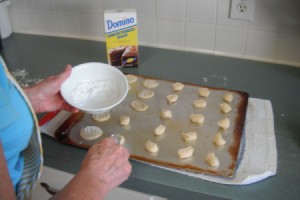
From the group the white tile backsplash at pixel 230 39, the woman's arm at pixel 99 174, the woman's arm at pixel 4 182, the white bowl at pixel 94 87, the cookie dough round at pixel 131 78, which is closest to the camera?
the woman's arm at pixel 4 182

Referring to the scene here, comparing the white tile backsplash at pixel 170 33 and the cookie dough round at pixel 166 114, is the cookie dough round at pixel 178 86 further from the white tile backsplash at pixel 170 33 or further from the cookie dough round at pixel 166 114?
the white tile backsplash at pixel 170 33

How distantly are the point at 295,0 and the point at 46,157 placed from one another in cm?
84

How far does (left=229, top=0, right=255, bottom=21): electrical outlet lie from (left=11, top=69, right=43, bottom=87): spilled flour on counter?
0.67 m

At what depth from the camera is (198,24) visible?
117 centimetres

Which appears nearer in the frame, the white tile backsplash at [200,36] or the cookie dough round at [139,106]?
the cookie dough round at [139,106]

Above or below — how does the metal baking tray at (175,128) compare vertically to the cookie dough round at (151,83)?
below

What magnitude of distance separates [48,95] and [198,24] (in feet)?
1.98

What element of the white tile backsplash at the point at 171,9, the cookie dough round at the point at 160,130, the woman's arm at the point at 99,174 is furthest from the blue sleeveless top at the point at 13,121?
the white tile backsplash at the point at 171,9

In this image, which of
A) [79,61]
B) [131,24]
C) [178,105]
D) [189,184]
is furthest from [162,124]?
→ [79,61]

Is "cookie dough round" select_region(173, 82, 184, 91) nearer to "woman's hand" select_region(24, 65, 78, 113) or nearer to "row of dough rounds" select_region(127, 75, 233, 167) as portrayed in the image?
"row of dough rounds" select_region(127, 75, 233, 167)

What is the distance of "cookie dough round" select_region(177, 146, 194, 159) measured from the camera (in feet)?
2.44

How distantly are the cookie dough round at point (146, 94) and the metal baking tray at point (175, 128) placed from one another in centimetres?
1

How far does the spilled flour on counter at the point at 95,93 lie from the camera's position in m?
0.81

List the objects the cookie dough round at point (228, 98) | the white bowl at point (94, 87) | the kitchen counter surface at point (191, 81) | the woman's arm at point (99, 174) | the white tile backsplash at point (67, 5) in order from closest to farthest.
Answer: the woman's arm at point (99, 174) → the kitchen counter surface at point (191, 81) → the white bowl at point (94, 87) → the cookie dough round at point (228, 98) → the white tile backsplash at point (67, 5)
